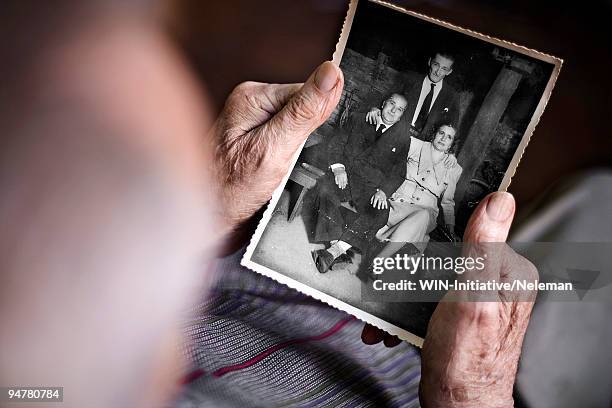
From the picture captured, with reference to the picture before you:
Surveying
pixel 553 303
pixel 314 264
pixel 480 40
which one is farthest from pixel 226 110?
pixel 553 303

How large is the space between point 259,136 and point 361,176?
0.15 m

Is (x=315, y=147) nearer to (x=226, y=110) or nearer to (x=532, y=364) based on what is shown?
(x=226, y=110)

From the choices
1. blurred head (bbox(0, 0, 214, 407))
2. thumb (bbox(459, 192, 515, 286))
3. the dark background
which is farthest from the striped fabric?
the dark background

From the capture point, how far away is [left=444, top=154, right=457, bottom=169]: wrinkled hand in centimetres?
78

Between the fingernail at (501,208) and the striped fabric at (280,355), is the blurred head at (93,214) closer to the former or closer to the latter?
the striped fabric at (280,355)

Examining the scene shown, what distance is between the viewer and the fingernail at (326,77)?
2.41 feet

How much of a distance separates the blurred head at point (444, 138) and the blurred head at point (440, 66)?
7 cm

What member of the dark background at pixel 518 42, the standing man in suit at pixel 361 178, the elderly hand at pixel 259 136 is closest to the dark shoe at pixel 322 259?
the standing man in suit at pixel 361 178

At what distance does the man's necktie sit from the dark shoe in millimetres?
214

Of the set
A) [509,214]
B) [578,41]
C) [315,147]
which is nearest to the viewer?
[509,214]

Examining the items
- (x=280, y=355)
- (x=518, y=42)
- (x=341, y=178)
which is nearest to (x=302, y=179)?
(x=341, y=178)

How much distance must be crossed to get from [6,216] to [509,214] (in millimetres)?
636

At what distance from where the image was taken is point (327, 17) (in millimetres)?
1172

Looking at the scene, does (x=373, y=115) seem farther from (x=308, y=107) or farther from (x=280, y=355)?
(x=280, y=355)
